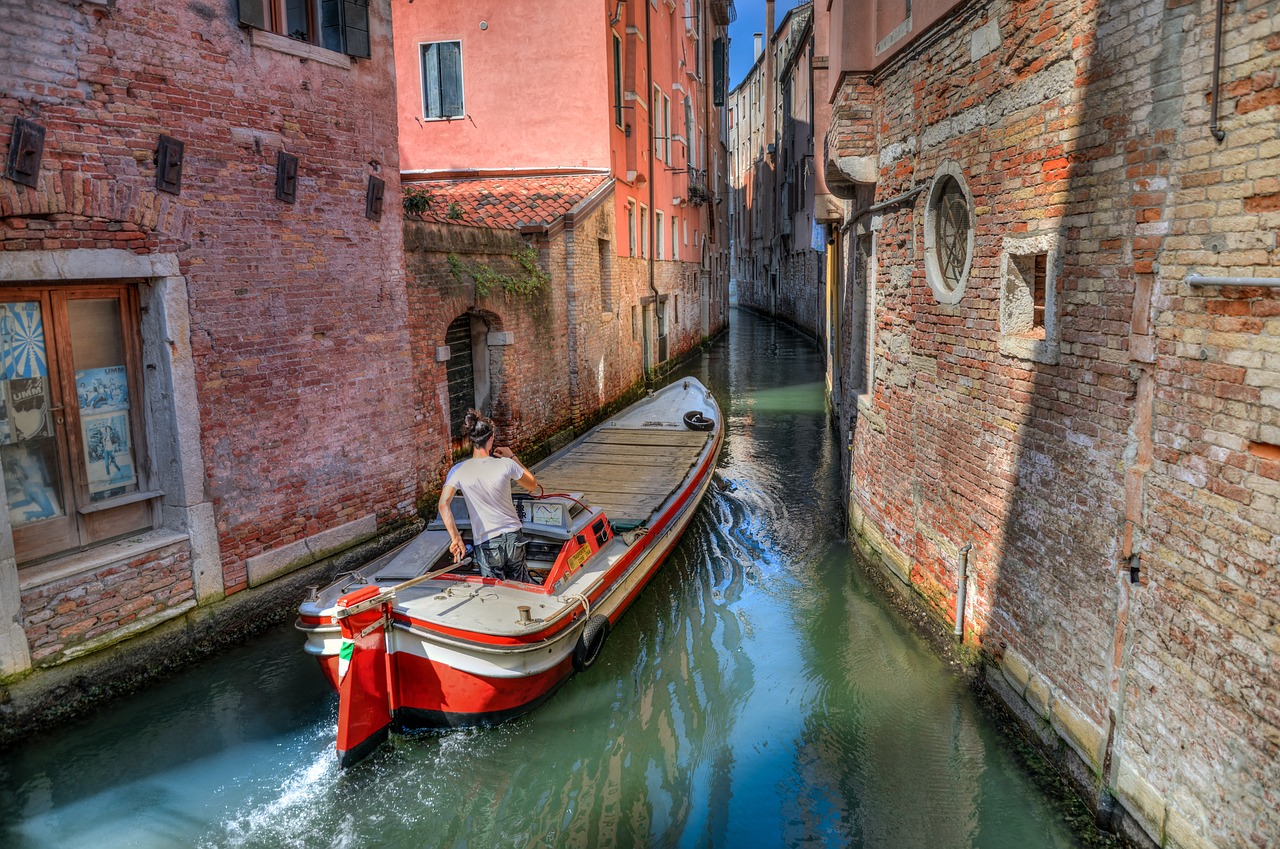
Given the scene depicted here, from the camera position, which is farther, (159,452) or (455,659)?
(159,452)

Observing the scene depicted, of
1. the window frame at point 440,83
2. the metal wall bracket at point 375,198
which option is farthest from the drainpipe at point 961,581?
the window frame at point 440,83

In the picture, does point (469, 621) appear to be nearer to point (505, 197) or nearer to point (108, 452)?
point (108, 452)

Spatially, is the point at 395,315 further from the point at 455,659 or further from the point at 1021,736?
the point at 1021,736

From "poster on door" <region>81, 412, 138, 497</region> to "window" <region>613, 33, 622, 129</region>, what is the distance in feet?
37.4

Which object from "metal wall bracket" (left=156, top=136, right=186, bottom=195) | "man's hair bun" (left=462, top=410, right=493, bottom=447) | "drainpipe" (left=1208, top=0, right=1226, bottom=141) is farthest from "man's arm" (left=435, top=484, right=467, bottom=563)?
"drainpipe" (left=1208, top=0, right=1226, bottom=141)

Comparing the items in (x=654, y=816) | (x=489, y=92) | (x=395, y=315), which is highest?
(x=489, y=92)

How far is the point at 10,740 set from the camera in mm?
5004

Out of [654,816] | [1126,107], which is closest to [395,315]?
[654,816]

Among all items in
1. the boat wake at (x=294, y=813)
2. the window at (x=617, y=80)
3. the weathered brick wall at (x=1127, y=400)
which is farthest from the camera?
the window at (x=617, y=80)

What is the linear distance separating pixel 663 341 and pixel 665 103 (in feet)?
19.4

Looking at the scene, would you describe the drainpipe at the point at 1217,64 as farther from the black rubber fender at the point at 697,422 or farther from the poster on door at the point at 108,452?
the black rubber fender at the point at 697,422

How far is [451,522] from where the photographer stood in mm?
6059

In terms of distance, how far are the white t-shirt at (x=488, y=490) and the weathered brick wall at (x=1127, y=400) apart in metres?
3.19

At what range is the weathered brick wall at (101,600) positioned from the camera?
205 inches
